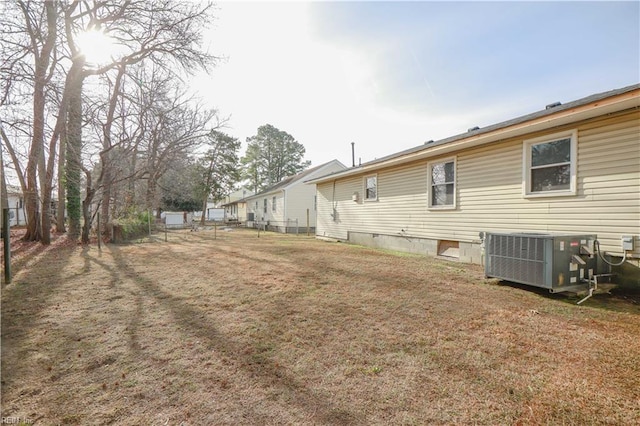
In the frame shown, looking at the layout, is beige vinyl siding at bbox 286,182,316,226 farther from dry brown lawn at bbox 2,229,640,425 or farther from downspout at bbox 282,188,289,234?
dry brown lawn at bbox 2,229,640,425

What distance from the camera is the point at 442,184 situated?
827cm

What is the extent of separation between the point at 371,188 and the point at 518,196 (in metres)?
5.62

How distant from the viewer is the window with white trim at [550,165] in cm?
543

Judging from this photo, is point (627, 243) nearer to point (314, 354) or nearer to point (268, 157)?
point (314, 354)

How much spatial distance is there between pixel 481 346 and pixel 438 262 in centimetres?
482

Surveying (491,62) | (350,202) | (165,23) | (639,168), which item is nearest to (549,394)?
(639,168)

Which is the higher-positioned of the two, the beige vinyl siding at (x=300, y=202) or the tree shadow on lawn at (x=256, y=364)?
the beige vinyl siding at (x=300, y=202)

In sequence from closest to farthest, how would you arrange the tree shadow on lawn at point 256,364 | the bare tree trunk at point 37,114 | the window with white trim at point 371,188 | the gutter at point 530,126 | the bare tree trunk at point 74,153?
the tree shadow on lawn at point 256,364, the gutter at point 530,126, the bare tree trunk at point 37,114, the bare tree trunk at point 74,153, the window with white trim at point 371,188

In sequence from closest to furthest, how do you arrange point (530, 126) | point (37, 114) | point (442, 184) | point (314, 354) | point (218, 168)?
point (314, 354) < point (530, 126) < point (442, 184) < point (37, 114) < point (218, 168)

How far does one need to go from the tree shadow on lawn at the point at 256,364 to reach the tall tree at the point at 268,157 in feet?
123

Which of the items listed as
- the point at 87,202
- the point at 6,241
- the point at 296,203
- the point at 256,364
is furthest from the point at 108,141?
the point at 256,364

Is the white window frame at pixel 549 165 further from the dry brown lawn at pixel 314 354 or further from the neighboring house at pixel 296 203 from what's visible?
the neighboring house at pixel 296 203

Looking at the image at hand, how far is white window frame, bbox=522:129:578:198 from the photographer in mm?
5331

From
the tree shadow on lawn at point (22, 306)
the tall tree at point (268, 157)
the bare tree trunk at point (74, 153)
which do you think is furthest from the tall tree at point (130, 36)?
the tall tree at point (268, 157)
